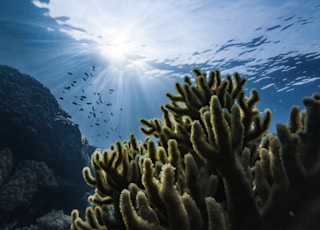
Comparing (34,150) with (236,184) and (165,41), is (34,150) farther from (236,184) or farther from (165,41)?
(236,184)

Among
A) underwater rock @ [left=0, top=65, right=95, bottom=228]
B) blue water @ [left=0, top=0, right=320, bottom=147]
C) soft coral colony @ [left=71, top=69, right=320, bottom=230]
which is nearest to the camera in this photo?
soft coral colony @ [left=71, top=69, right=320, bottom=230]

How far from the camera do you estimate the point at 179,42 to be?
20141mm

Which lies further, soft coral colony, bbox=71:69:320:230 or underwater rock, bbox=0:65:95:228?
underwater rock, bbox=0:65:95:228

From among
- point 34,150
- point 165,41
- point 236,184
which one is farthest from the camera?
point 165,41

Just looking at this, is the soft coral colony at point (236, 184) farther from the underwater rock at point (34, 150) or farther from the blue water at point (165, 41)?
the blue water at point (165, 41)

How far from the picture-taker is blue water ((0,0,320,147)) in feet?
54.7

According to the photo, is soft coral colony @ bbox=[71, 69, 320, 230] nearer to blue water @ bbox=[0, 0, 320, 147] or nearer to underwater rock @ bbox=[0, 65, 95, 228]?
underwater rock @ bbox=[0, 65, 95, 228]

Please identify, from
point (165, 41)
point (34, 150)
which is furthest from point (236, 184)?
point (165, 41)

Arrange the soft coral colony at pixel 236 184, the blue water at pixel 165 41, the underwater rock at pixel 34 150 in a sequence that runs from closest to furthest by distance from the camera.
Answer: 1. the soft coral colony at pixel 236 184
2. the underwater rock at pixel 34 150
3. the blue water at pixel 165 41

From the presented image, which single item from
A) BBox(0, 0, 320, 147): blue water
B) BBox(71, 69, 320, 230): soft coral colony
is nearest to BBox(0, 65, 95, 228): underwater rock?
BBox(0, 0, 320, 147): blue water

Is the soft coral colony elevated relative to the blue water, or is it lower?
lower

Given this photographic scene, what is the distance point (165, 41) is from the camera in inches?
799

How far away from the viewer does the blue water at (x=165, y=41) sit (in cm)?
1668

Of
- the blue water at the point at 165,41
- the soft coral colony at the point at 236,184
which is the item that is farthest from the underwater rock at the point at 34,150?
the soft coral colony at the point at 236,184
